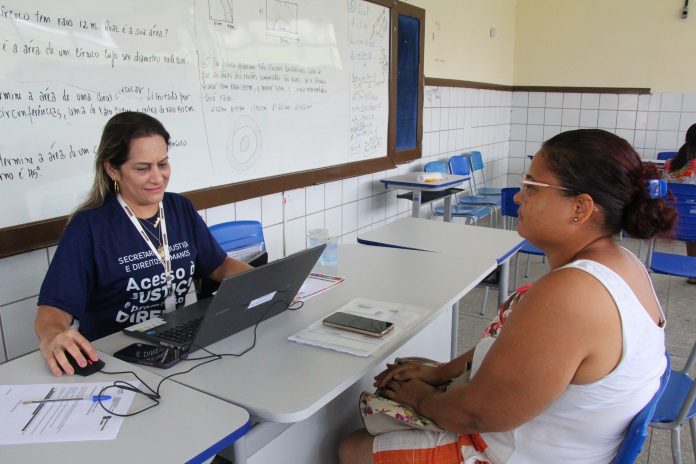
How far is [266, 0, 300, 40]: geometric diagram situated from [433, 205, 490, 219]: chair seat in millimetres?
2022

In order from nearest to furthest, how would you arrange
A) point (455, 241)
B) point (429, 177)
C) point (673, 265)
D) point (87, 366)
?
point (87, 366), point (455, 241), point (673, 265), point (429, 177)

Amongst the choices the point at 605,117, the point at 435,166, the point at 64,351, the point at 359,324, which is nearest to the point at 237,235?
the point at 359,324

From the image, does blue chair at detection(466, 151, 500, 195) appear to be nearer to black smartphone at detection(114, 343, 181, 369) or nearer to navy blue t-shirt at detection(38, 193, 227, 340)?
navy blue t-shirt at detection(38, 193, 227, 340)

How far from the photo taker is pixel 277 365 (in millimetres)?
1326

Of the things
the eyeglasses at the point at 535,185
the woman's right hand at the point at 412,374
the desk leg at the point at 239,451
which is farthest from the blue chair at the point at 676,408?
the desk leg at the point at 239,451

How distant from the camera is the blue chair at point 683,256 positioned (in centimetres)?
306

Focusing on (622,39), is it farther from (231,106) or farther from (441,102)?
(231,106)

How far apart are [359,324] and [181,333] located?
46 cm

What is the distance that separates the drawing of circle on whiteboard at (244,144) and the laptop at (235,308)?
120 centimetres

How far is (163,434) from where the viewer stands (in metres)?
1.03

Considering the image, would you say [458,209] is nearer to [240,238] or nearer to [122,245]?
[240,238]

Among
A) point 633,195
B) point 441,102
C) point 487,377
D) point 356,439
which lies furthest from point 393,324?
point 441,102

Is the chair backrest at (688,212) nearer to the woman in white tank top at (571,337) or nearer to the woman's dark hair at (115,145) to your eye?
the woman in white tank top at (571,337)

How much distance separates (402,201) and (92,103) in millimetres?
2759
